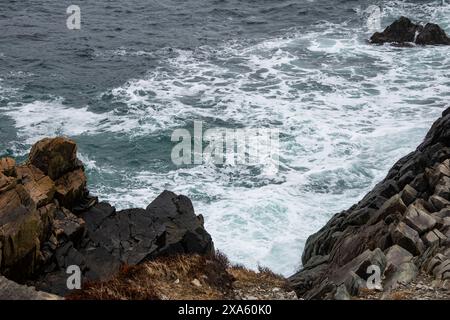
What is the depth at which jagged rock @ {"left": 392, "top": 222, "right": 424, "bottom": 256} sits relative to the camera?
17094mm

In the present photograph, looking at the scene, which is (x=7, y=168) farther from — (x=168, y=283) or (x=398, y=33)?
(x=398, y=33)

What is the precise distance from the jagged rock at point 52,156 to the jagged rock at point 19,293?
12227 millimetres

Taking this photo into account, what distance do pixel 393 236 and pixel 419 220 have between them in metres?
1.22

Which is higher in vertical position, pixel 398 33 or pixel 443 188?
pixel 398 33

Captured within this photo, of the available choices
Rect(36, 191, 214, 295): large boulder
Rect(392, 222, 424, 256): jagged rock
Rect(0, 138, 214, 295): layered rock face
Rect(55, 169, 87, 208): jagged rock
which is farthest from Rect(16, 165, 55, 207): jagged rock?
Rect(392, 222, 424, 256): jagged rock

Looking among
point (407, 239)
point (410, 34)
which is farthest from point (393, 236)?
point (410, 34)

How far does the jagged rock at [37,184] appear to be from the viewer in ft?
70.1

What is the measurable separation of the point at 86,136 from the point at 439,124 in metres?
22.5

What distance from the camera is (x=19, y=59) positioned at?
50938 millimetres

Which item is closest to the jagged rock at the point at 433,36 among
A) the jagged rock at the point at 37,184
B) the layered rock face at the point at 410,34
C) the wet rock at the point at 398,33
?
the layered rock face at the point at 410,34

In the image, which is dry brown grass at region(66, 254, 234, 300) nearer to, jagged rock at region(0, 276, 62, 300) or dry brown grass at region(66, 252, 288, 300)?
dry brown grass at region(66, 252, 288, 300)

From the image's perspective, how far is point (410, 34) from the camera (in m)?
54.8

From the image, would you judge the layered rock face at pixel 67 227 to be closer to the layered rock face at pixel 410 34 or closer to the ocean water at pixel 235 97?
the ocean water at pixel 235 97

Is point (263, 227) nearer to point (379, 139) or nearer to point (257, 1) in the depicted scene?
point (379, 139)
